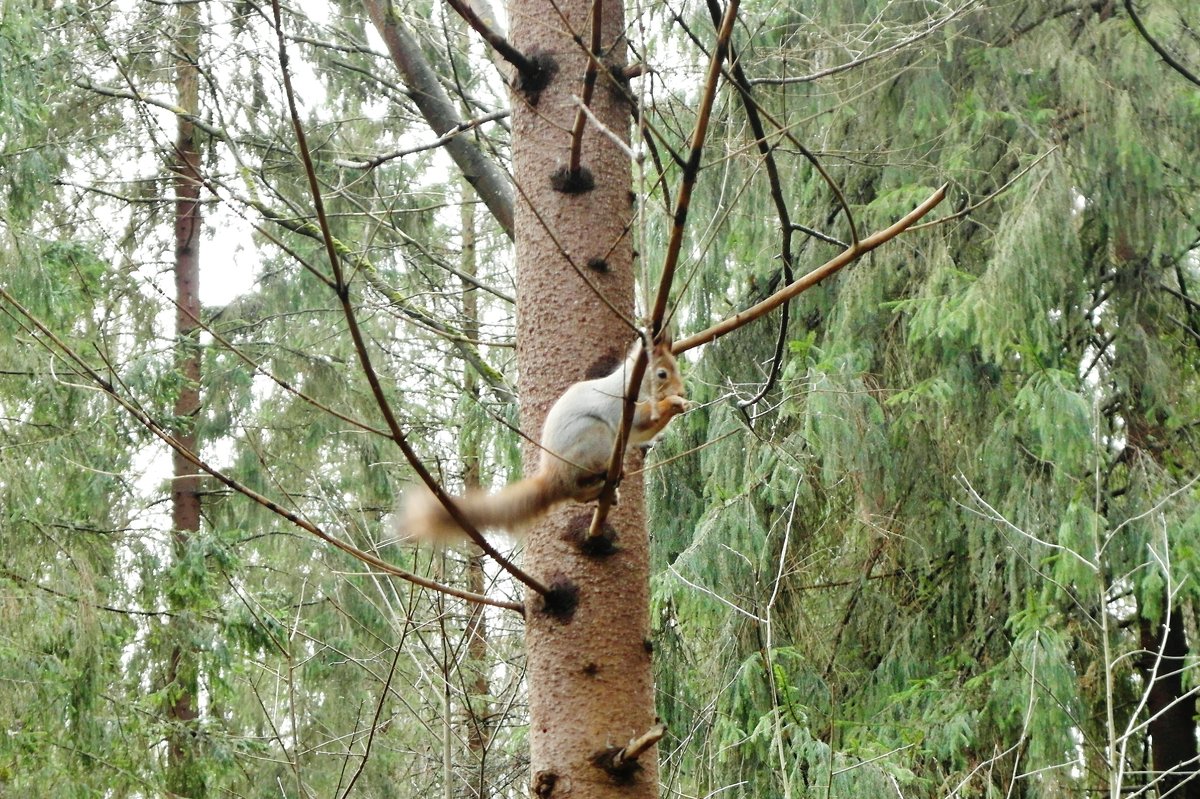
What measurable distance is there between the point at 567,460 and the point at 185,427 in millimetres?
6180

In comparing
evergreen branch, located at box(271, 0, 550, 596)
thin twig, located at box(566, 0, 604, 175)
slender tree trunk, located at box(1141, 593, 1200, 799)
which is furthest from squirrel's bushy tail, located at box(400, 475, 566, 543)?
slender tree trunk, located at box(1141, 593, 1200, 799)

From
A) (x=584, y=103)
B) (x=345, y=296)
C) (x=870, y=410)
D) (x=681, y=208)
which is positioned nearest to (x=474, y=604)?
(x=584, y=103)

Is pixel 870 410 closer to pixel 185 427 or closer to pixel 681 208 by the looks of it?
pixel 681 208

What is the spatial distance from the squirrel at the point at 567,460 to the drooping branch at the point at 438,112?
754 mm

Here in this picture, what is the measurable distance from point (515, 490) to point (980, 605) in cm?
336

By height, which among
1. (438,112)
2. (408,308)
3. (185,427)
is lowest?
(408,308)

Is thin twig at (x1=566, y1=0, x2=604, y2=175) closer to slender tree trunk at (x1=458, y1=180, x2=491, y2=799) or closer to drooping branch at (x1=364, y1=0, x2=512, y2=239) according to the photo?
drooping branch at (x1=364, y1=0, x2=512, y2=239)

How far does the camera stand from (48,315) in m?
6.26

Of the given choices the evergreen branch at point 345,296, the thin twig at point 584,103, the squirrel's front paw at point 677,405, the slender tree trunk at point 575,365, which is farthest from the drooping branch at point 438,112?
the evergreen branch at point 345,296

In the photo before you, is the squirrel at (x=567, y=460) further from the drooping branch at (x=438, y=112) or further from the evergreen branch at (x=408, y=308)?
the evergreen branch at (x=408, y=308)

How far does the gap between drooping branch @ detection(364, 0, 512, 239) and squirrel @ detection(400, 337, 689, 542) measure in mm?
754

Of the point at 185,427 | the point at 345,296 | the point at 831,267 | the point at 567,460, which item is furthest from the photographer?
the point at 185,427

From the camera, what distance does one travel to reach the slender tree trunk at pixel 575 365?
2.07m

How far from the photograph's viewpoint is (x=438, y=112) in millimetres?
3293
